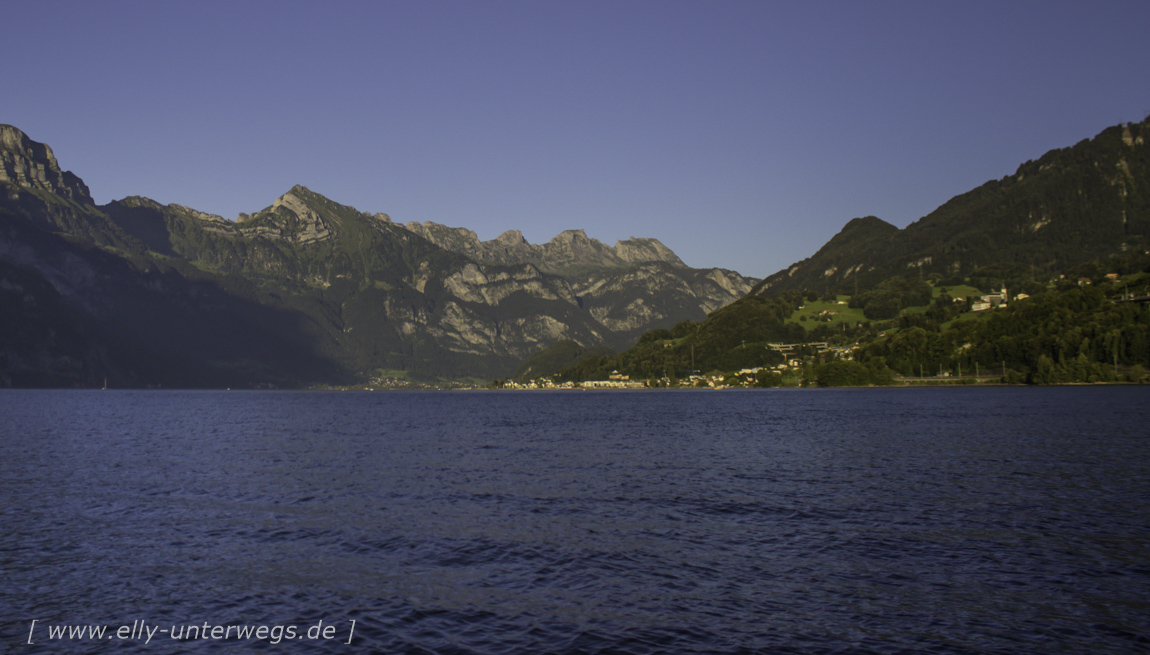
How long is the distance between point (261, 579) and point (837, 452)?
56.3 meters

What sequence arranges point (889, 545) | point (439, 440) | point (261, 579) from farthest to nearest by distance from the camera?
point (439, 440), point (889, 545), point (261, 579)

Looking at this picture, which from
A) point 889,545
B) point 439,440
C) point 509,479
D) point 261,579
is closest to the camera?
point 261,579

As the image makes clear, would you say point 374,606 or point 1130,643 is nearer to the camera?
point 1130,643

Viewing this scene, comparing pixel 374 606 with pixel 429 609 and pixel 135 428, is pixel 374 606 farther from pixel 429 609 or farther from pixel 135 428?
pixel 135 428

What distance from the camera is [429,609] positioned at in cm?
2373

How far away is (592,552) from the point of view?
3142cm

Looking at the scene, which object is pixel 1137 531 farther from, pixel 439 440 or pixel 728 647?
pixel 439 440

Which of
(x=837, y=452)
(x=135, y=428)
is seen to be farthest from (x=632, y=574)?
(x=135, y=428)

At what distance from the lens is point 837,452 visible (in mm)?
69625

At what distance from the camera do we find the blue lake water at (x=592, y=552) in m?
21.6

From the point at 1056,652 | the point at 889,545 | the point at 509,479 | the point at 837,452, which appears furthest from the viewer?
the point at 837,452

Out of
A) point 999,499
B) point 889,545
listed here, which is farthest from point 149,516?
point 999,499

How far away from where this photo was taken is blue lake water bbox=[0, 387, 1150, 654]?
21562 millimetres

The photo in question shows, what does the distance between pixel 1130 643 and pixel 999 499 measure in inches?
975
